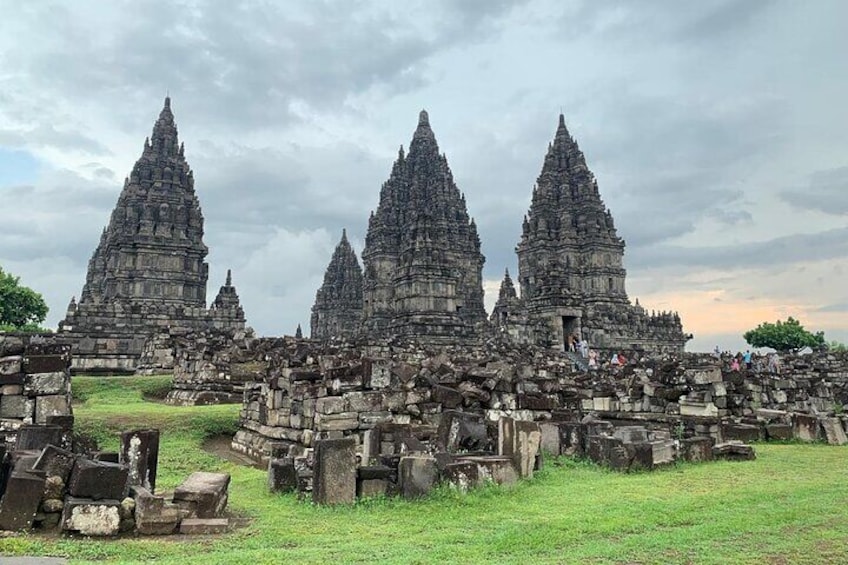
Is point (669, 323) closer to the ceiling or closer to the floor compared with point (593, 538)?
closer to the ceiling

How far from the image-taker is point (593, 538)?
5.41m

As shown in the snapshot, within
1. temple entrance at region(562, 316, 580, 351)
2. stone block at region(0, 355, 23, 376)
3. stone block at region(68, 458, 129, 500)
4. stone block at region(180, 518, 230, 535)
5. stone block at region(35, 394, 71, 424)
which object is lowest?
stone block at region(180, 518, 230, 535)

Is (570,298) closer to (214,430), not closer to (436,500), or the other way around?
(214,430)

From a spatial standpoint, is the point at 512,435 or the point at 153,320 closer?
the point at 512,435

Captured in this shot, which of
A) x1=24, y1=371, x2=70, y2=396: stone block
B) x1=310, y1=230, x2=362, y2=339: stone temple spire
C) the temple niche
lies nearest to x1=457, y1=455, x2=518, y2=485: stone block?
x1=24, y1=371, x2=70, y2=396: stone block

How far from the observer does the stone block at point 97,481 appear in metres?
5.70

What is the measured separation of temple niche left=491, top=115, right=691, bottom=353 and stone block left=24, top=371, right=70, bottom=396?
3095 cm

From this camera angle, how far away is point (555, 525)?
5.79 metres

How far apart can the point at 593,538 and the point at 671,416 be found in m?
9.54

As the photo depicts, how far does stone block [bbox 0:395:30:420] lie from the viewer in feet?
30.9

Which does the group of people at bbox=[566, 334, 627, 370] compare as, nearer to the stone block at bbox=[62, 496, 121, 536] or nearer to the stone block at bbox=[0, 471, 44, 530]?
the stone block at bbox=[62, 496, 121, 536]

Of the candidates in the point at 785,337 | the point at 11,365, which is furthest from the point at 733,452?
the point at 785,337

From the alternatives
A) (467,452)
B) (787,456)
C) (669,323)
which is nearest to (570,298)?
(669,323)

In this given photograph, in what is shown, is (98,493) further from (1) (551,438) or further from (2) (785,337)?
(2) (785,337)
